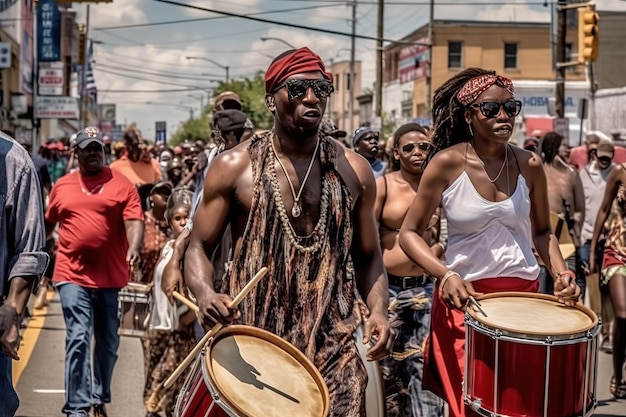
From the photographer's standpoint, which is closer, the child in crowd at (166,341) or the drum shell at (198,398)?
the drum shell at (198,398)

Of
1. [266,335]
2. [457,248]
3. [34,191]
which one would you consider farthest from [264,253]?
[457,248]

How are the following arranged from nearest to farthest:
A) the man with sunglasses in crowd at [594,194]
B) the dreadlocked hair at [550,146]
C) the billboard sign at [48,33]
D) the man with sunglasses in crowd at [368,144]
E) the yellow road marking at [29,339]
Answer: the yellow road marking at [29,339] < the man with sunglasses in crowd at [368,144] < the dreadlocked hair at [550,146] < the man with sunglasses in crowd at [594,194] < the billboard sign at [48,33]

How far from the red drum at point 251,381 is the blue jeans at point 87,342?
3618 mm

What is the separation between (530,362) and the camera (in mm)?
5031

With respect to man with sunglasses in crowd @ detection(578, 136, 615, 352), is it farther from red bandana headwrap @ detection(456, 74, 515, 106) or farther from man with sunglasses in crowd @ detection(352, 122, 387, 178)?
red bandana headwrap @ detection(456, 74, 515, 106)

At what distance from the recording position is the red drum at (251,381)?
408cm

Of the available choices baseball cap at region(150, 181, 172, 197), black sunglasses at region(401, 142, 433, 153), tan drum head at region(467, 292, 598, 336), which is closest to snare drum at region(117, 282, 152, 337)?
baseball cap at region(150, 181, 172, 197)

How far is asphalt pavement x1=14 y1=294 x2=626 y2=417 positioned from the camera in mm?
8945

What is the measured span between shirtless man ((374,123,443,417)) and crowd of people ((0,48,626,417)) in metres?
0.01

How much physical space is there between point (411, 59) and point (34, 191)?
2603 inches

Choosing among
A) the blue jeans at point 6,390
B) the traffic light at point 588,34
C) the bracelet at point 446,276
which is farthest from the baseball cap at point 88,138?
the traffic light at point 588,34

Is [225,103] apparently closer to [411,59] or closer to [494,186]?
[494,186]

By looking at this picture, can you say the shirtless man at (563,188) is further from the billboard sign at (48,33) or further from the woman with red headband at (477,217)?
the billboard sign at (48,33)

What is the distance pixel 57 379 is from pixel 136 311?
2300 mm
